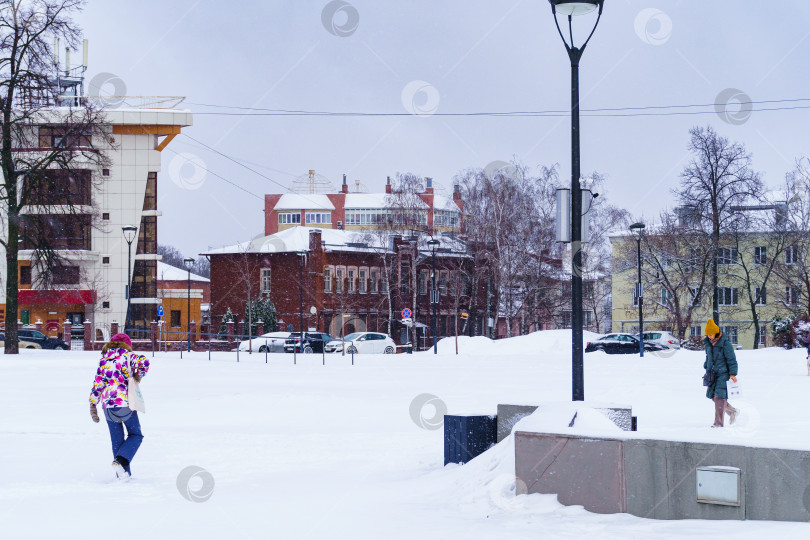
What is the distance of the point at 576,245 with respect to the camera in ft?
37.3

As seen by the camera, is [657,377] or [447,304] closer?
[657,377]

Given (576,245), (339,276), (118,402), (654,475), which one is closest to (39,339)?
(339,276)

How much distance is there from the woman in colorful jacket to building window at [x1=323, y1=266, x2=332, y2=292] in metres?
63.1

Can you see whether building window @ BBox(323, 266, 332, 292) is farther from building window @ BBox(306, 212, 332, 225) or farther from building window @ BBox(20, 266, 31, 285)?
building window @ BBox(306, 212, 332, 225)

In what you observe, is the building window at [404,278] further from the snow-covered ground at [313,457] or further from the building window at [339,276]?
the snow-covered ground at [313,457]

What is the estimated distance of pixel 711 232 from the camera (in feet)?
194

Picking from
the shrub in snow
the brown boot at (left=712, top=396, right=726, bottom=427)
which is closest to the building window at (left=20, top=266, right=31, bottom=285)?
the shrub in snow

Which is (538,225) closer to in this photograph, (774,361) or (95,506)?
(774,361)

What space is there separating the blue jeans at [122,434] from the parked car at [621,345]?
43.2 metres

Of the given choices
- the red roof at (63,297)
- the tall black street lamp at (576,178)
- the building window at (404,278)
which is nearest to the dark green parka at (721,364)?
the tall black street lamp at (576,178)

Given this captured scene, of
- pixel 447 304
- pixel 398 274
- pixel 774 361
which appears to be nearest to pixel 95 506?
pixel 774 361

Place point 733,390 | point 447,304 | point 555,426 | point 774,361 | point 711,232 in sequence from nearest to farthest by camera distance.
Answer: point 555,426 → point 733,390 → point 774,361 → point 711,232 → point 447,304

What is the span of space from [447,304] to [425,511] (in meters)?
68.3

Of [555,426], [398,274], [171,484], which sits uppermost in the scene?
[398,274]
